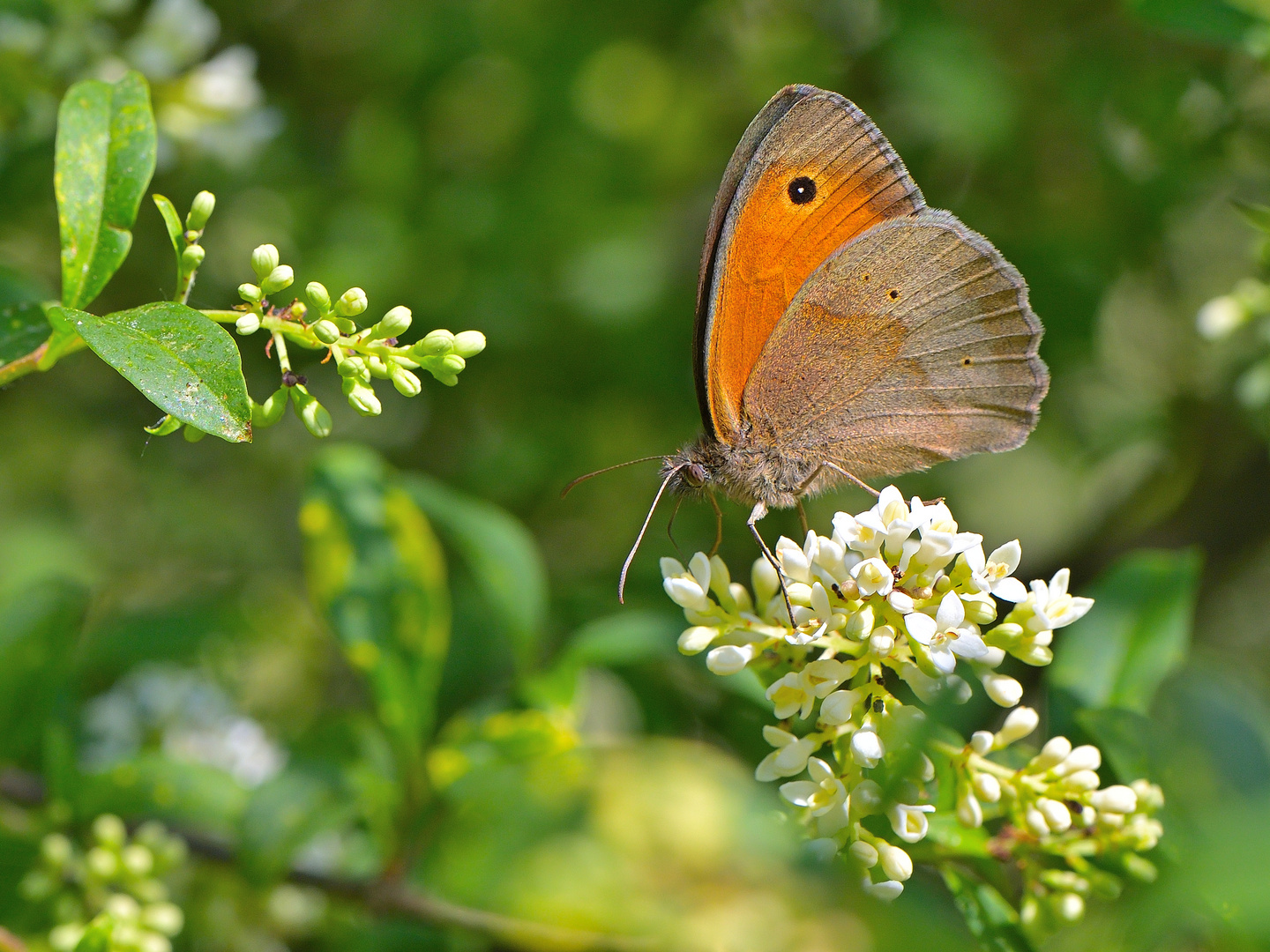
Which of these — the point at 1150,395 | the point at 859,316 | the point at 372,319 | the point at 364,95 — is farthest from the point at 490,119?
the point at 1150,395

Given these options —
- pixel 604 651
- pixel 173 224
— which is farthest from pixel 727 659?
pixel 173 224

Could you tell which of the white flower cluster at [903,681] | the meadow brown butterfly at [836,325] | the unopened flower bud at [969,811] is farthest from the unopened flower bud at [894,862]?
the meadow brown butterfly at [836,325]

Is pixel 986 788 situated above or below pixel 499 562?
above

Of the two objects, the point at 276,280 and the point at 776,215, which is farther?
the point at 776,215

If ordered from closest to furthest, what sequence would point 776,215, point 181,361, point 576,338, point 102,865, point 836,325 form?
point 181,361 → point 102,865 → point 776,215 → point 836,325 → point 576,338

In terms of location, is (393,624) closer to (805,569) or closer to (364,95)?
(805,569)

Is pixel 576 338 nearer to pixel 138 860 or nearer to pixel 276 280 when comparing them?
pixel 138 860
